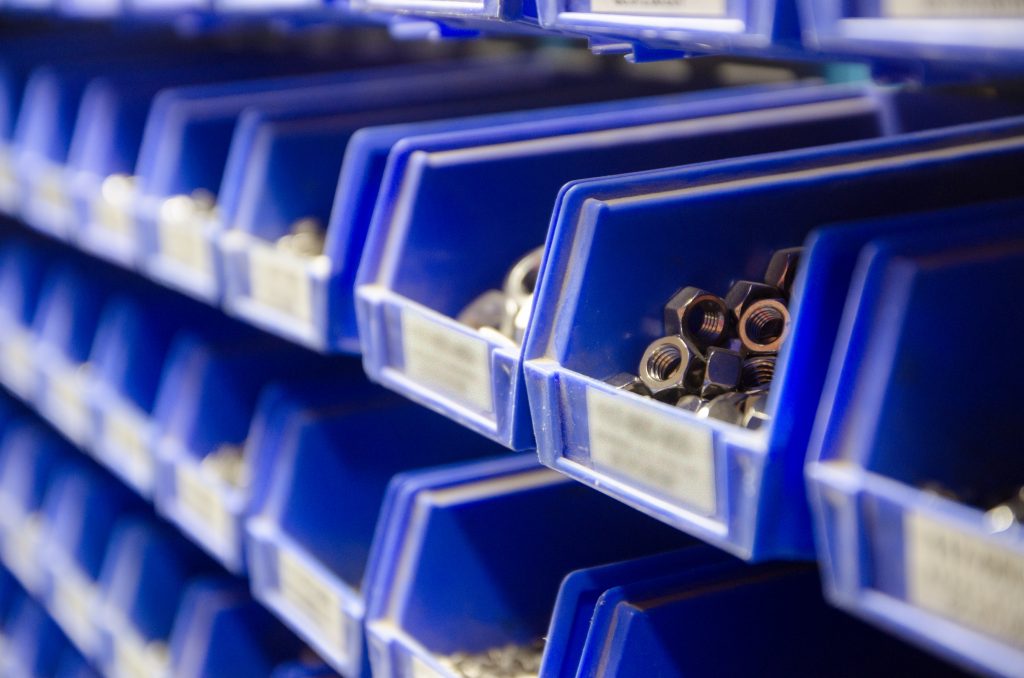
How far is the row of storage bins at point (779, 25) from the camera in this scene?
0.61 meters

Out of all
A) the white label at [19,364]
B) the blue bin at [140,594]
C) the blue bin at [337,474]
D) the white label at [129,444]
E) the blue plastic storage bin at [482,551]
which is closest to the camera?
the blue plastic storage bin at [482,551]

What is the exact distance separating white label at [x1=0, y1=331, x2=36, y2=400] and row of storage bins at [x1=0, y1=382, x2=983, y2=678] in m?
0.48

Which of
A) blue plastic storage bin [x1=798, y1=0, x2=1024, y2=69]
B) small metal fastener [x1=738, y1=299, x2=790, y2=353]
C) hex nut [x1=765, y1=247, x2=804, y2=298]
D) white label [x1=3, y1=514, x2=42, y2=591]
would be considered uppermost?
blue plastic storage bin [x1=798, y1=0, x2=1024, y2=69]

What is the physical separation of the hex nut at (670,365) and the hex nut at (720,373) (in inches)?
0.5

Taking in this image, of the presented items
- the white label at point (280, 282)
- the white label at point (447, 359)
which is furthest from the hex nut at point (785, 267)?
the white label at point (280, 282)

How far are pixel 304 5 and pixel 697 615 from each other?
0.84 meters

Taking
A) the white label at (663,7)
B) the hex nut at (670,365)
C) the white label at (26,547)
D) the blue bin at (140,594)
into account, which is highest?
the white label at (663,7)

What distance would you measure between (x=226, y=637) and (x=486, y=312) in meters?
0.99

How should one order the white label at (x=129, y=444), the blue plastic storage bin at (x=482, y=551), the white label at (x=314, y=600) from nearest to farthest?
the blue plastic storage bin at (x=482, y=551) → the white label at (x=314, y=600) → the white label at (x=129, y=444)

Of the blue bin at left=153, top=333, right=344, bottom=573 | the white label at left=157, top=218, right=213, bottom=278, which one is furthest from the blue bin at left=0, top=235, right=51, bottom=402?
the white label at left=157, top=218, right=213, bottom=278

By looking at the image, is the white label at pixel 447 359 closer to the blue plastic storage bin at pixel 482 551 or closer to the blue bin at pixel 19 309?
the blue plastic storage bin at pixel 482 551

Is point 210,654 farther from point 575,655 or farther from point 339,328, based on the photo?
point 575,655

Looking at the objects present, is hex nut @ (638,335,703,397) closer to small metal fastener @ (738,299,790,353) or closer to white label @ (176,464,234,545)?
small metal fastener @ (738,299,790,353)

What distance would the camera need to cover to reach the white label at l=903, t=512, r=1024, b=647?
601mm
